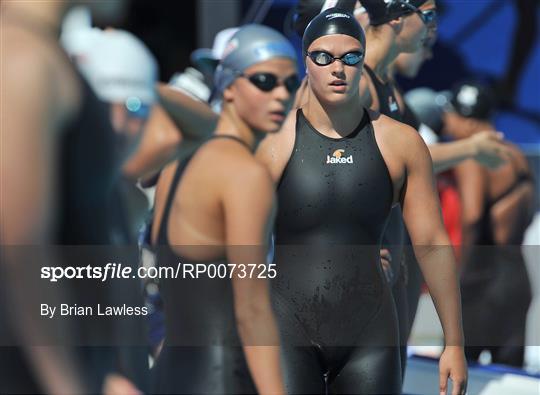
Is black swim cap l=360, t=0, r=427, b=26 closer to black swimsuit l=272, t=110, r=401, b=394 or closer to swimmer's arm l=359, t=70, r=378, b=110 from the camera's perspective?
swimmer's arm l=359, t=70, r=378, b=110

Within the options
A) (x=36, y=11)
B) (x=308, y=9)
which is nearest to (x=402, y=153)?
(x=308, y=9)

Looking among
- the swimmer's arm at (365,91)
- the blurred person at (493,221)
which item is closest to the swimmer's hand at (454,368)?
the swimmer's arm at (365,91)

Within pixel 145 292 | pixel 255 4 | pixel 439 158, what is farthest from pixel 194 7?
pixel 145 292

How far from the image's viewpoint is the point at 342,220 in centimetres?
331

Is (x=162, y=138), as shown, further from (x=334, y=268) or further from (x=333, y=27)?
(x=333, y=27)

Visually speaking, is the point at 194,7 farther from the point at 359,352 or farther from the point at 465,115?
the point at 359,352

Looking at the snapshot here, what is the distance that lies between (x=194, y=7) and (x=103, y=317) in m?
6.78

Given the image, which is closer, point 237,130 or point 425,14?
point 237,130

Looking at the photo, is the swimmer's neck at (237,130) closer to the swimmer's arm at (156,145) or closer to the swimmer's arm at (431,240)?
the swimmer's arm at (431,240)

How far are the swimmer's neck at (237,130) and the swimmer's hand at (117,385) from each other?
111cm

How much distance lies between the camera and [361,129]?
3.29m

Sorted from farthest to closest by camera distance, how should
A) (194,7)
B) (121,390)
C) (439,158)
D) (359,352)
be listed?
(194,7), (439,158), (359,352), (121,390)

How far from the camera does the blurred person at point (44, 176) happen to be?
1860mm

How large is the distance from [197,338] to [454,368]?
78 cm
